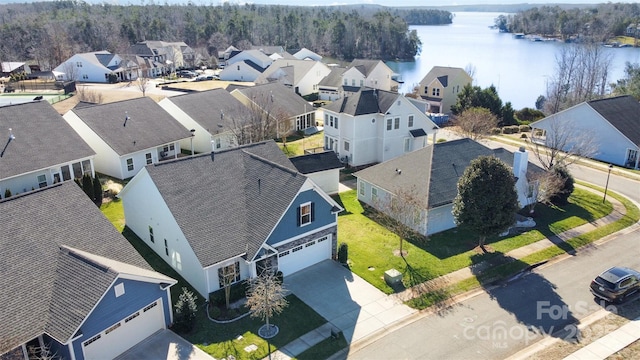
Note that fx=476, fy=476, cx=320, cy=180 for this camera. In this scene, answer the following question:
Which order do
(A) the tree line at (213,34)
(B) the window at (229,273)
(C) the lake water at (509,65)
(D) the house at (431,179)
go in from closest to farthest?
(B) the window at (229,273) → (D) the house at (431,179) → (C) the lake water at (509,65) → (A) the tree line at (213,34)

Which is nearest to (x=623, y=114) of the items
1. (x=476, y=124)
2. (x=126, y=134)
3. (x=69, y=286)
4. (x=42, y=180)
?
(x=476, y=124)

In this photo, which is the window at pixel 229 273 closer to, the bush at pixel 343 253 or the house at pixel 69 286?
the house at pixel 69 286

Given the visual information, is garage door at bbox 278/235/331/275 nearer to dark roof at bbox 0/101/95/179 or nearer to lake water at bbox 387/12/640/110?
dark roof at bbox 0/101/95/179

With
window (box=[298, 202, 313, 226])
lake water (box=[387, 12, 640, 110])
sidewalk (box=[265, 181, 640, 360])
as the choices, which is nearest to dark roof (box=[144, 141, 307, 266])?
window (box=[298, 202, 313, 226])

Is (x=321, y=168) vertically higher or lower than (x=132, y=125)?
lower

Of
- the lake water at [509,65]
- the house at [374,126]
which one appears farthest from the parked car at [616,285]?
the lake water at [509,65]

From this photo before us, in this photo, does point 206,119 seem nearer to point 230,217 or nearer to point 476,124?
point 230,217
